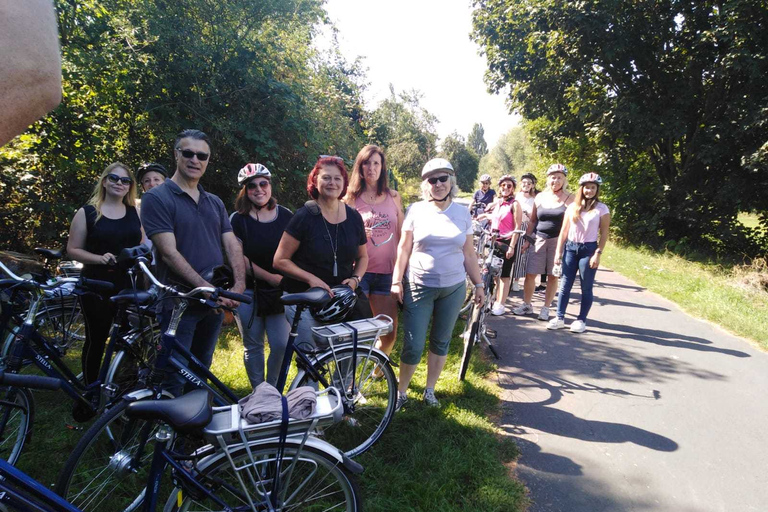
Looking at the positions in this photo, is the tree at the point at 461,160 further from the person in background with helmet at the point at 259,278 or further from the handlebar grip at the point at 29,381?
the handlebar grip at the point at 29,381

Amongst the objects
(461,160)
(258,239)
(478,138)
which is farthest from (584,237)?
(478,138)

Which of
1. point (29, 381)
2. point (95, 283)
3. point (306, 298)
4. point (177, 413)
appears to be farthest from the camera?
point (95, 283)

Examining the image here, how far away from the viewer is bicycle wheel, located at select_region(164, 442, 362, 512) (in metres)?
1.88

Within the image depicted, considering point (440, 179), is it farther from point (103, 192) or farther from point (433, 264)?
point (103, 192)

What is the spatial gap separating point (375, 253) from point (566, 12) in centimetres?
1152

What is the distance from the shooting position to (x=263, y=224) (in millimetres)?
3488

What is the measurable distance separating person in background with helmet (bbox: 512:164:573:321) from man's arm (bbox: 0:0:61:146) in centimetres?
612

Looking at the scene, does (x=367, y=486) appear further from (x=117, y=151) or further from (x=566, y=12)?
(x=566, y=12)

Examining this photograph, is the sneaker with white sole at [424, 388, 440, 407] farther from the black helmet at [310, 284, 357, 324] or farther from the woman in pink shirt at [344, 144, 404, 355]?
the black helmet at [310, 284, 357, 324]

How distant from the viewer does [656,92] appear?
1277 centimetres

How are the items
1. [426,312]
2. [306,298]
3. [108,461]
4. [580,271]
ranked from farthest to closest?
[580,271]
[426,312]
[306,298]
[108,461]

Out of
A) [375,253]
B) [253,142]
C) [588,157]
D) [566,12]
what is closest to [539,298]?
[375,253]

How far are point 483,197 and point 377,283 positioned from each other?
6.28 m

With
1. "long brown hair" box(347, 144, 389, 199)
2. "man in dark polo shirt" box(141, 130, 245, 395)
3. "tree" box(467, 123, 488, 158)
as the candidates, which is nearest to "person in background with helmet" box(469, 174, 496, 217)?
"long brown hair" box(347, 144, 389, 199)
